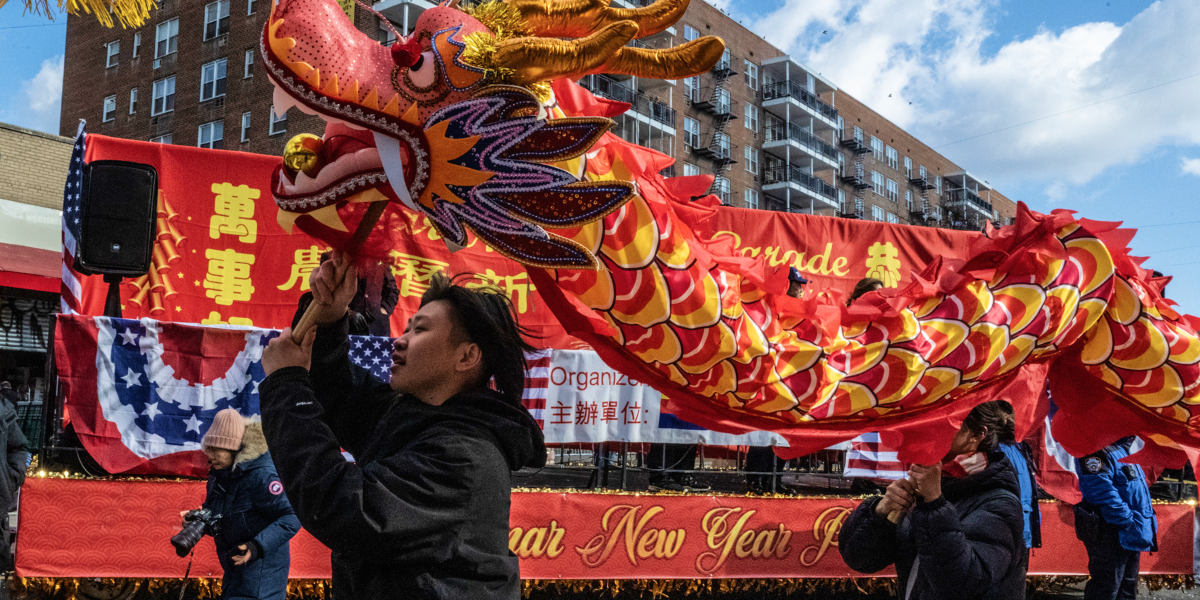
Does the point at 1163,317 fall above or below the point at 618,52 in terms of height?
below

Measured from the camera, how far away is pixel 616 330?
2.12 meters

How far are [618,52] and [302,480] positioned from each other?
1.01 metres

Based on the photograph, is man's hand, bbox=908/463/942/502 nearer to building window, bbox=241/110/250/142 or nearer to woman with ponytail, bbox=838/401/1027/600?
woman with ponytail, bbox=838/401/1027/600

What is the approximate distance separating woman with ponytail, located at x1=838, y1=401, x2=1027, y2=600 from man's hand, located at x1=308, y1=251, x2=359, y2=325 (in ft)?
5.72

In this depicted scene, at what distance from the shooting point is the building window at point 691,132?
3711 cm

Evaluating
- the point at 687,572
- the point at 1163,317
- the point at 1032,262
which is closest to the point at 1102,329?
the point at 1163,317

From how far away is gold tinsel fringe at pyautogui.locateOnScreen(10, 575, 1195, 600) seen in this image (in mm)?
5914

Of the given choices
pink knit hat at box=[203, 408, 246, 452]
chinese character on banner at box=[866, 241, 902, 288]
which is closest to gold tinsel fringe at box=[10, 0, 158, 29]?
pink knit hat at box=[203, 408, 246, 452]

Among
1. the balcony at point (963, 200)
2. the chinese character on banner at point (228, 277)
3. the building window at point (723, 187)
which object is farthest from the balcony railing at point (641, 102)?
the balcony at point (963, 200)

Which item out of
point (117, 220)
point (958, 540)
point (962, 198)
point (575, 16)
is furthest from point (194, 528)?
point (962, 198)

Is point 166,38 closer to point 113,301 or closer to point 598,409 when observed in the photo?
point 113,301

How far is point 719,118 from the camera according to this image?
38.8 metres

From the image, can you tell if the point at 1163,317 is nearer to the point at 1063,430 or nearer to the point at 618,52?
the point at 1063,430

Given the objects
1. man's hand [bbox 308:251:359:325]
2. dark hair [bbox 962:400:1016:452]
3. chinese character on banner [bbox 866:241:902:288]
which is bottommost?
dark hair [bbox 962:400:1016:452]
